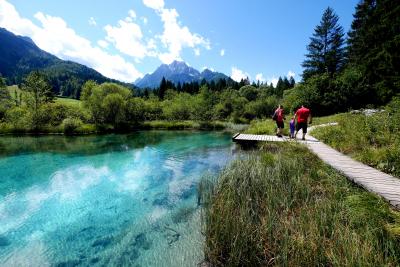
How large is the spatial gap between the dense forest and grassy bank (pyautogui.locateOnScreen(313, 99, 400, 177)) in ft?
28.8

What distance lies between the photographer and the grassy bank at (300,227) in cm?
345

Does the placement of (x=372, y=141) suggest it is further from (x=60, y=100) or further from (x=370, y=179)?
(x=60, y=100)

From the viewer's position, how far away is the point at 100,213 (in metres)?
8.10

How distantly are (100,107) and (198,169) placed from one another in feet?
104

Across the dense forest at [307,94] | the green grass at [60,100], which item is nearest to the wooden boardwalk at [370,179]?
the dense forest at [307,94]

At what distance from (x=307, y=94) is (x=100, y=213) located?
26.8 metres

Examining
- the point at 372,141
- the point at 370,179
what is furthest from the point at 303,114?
the point at 370,179

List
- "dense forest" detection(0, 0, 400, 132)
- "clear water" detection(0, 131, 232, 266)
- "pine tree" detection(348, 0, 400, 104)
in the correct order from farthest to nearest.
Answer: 1. "dense forest" detection(0, 0, 400, 132)
2. "pine tree" detection(348, 0, 400, 104)
3. "clear water" detection(0, 131, 232, 266)

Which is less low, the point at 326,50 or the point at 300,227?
the point at 326,50

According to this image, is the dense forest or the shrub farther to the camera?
the shrub

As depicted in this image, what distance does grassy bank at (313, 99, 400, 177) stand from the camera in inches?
302

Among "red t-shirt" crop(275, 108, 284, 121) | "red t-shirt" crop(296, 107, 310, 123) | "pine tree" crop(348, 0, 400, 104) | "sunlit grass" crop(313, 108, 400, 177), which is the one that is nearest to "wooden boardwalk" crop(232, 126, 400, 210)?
"sunlit grass" crop(313, 108, 400, 177)

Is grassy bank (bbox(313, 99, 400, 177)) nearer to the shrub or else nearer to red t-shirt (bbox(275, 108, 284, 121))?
red t-shirt (bbox(275, 108, 284, 121))

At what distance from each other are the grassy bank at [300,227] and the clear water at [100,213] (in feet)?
4.40
